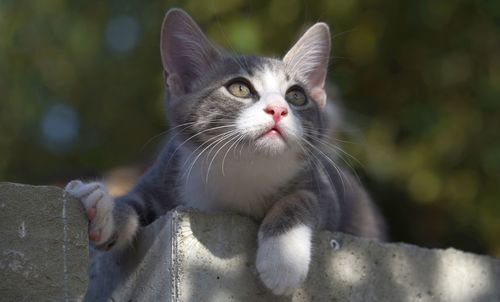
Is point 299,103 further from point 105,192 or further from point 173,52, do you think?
point 105,192

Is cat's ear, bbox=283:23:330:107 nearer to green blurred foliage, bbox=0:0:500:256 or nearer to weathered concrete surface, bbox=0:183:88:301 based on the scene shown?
weathered concrete surface, bbox=0:183:88:301

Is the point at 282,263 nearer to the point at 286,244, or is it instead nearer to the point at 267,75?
the point at 286,244

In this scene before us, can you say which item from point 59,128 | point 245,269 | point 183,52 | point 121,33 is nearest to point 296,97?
point 183,52

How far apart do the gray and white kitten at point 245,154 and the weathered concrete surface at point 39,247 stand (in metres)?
0.14

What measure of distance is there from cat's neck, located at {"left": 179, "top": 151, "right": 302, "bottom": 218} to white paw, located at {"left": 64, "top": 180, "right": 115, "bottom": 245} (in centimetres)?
40

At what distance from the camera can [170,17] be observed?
295cm

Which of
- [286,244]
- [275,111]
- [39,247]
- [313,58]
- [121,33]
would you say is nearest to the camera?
[39,247]

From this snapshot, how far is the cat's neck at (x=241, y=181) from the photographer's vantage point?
109 inches

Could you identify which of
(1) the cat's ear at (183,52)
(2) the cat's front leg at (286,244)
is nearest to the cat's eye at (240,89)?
(1) the cat's ear at (183,52)

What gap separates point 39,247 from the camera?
89.0 inches

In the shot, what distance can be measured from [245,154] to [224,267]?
47 cm

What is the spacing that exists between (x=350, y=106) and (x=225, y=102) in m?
2.80

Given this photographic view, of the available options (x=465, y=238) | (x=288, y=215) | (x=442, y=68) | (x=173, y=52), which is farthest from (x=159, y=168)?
(x=465, y=238)

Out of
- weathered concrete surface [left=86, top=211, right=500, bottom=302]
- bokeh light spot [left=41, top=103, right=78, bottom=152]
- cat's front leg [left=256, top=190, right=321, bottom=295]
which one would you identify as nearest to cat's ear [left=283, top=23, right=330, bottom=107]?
cat's front leg [left=256, top=190, right=321, bottom=295]
